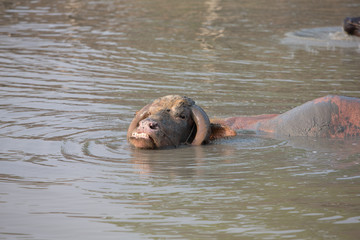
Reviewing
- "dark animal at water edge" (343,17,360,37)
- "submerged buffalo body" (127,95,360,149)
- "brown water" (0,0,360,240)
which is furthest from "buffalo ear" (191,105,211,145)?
"dark animal at water edge" (343,17,360,37)

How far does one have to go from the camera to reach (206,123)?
7906mm

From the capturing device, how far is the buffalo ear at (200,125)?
7.89 meters

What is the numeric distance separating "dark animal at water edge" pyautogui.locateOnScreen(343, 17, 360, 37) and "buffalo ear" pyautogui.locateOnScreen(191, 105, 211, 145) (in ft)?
32.8

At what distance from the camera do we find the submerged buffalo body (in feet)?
25.6

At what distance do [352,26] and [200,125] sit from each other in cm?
1018

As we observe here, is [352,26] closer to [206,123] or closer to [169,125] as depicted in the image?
[206,123]

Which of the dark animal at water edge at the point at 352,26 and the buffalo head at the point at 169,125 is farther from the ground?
the buffalo head at the point at 169,125

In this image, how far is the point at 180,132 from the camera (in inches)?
315

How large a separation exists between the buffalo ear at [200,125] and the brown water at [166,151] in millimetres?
138

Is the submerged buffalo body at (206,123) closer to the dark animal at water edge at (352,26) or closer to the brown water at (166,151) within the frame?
the brown water at (166,151)

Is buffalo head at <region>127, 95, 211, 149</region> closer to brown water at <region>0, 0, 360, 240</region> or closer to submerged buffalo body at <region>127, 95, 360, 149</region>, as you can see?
submerged buffalo body at <region>127, 95, 360, 149</region>

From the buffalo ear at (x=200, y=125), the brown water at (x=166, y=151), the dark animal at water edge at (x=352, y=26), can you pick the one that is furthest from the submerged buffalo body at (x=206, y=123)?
the dark animal at water edge at (x=352, y=26)

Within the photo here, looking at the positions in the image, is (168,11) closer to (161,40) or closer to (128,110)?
(161,40)

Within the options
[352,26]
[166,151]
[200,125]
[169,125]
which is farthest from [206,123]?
[352,26]
